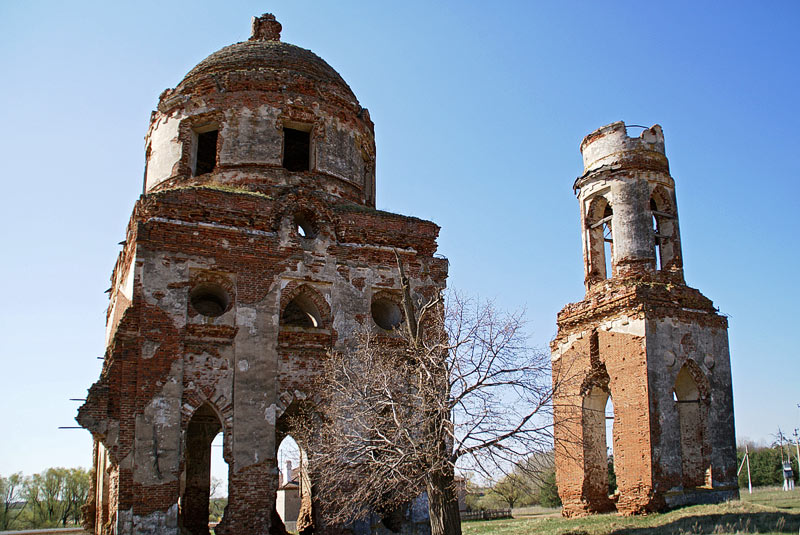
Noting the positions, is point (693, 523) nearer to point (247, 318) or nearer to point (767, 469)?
point (247, 318)

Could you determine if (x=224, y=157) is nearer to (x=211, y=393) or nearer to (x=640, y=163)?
(x=211, y=393)

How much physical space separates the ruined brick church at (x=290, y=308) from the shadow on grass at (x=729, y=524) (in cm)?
133

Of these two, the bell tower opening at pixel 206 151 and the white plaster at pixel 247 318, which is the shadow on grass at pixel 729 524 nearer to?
the white plaster at pixel 247 318

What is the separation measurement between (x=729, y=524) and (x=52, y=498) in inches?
1465

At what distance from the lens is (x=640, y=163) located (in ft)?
57.2

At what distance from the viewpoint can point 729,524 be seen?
1256cm

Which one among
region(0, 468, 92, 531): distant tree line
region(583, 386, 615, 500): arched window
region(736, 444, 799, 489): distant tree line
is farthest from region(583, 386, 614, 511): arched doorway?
region(0, 468, 92, 531): distant tree line

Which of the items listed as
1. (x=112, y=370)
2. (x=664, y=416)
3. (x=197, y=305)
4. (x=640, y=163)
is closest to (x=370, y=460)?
(x=112, y=370)

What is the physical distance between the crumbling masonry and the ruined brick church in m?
0.03

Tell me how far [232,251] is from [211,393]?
8.23ft

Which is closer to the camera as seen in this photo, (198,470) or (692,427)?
(692,427)

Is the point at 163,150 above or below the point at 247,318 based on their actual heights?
above

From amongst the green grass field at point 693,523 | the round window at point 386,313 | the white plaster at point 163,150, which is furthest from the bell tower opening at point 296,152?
the green grass field at point 693,523

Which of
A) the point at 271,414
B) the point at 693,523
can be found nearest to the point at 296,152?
the point at 271,414
